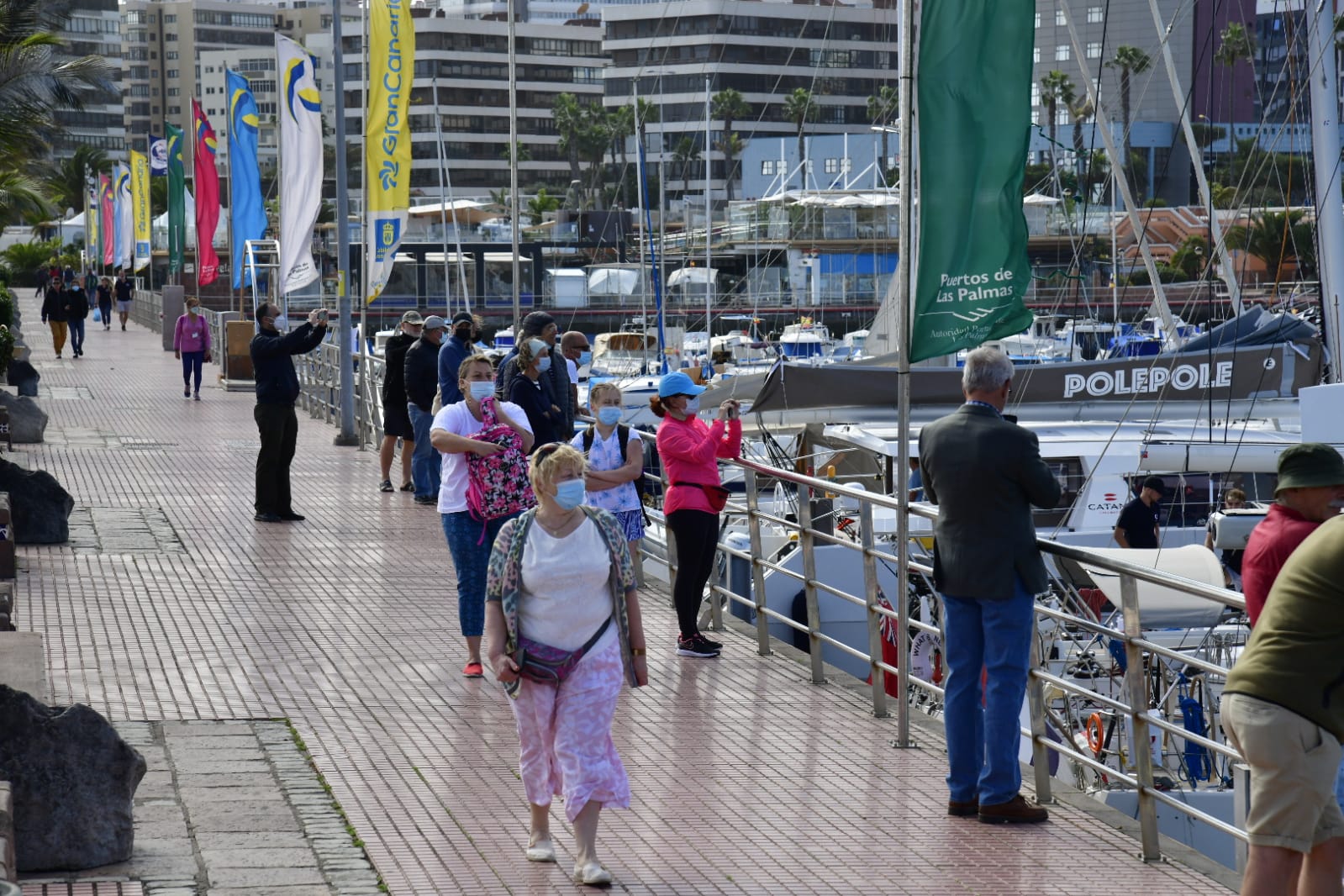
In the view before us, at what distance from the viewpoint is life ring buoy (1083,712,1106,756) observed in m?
10.9

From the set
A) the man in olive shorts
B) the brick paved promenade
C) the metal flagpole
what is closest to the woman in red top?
the brick paved promenade

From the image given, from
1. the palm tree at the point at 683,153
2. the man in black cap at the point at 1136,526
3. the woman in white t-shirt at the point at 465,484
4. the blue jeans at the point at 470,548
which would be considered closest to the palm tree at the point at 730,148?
the palm tree at the point at 683,153

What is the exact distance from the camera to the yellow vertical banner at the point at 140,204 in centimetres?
4481

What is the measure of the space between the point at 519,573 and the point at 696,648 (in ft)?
13.8

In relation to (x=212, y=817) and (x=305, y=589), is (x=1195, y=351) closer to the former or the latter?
(x=305, y=589)

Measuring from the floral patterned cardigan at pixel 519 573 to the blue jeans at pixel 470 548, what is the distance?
2.87 metres

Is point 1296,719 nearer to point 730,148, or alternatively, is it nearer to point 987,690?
point 987,690

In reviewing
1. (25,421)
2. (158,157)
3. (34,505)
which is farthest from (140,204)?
(34,505)

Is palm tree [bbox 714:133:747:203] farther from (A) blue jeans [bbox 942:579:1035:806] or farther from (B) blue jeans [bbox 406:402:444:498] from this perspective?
(A) blue jeans [bbox 942:579:1035:806]

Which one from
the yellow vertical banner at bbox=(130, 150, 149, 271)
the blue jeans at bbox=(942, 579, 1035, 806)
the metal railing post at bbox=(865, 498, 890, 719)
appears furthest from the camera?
the yellow vertical banner at bbox=(130, 150, 149, 271)

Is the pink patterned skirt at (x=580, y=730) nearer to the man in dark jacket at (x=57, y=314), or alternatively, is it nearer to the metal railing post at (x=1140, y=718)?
the metal railing post at (x=1140, y=718)

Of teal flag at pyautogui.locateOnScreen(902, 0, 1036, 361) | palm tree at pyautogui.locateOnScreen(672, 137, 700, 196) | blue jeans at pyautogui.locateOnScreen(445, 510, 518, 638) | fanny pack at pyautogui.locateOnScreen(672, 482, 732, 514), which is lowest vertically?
blue jeans at pyautogui.locateOnScreen(445, 510, 518, 638)

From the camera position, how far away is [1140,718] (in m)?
6.55

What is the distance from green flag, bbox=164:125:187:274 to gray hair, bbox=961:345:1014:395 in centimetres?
3554
